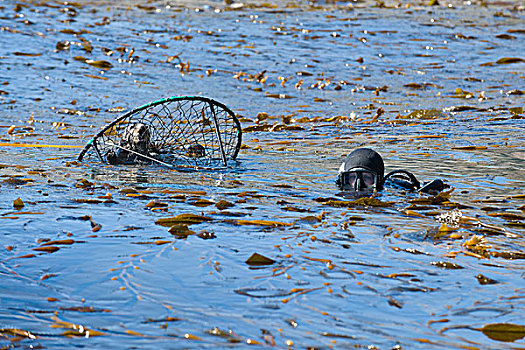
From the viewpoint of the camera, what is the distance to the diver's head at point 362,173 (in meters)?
6.03

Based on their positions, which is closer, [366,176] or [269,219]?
[269,219]

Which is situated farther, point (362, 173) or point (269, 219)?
point (362, 173)

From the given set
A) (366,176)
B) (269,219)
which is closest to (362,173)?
(366,176)

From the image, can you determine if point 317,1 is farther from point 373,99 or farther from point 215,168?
point 215,168

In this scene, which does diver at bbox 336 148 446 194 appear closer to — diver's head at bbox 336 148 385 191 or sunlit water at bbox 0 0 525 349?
diver's head at bbox 336 148 385 191

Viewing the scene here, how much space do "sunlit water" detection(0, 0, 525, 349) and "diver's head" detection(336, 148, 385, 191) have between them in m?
0.24

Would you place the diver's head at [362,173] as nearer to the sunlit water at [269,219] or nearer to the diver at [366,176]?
the diver at [366,176]

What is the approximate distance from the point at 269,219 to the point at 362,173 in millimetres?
1463

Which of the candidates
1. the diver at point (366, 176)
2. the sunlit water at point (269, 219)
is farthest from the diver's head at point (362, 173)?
the sunlit water at point (269, 219)

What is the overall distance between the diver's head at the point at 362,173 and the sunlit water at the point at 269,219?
24 cm

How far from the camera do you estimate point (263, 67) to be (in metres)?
15.9

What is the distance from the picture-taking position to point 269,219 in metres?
4.88

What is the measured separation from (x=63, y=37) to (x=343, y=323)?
15.9 m

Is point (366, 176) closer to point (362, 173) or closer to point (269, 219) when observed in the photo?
point (362, 173)
